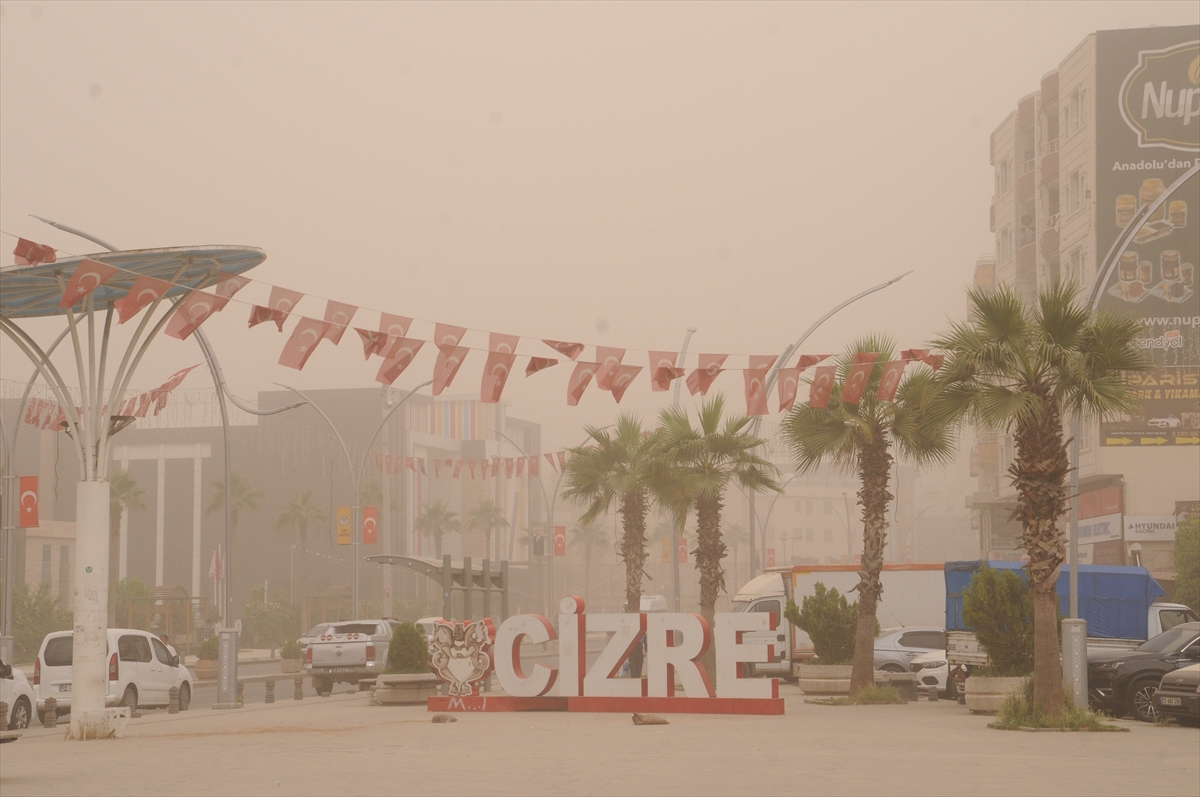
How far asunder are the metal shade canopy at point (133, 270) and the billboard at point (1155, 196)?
1859 inches

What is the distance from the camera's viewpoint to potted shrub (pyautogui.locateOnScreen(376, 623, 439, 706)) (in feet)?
91.2

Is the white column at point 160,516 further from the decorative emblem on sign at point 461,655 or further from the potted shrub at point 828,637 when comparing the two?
the decorative emblem on sign at point 461,655

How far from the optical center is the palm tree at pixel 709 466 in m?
32.2

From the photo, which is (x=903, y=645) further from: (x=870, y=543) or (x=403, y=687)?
(x=403, y=687)

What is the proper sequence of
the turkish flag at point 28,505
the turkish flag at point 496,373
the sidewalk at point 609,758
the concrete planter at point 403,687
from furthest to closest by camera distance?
the turkish flag at point 28,505
the concrete planter at point 403,687
the turkish flag at point 496,373
the sidewalk at point 609,758

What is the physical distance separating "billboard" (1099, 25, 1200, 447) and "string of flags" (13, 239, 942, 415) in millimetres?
38251

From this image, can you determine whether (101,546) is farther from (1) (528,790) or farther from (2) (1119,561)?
(2) (1119,561)

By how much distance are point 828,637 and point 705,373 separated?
810 centimetres

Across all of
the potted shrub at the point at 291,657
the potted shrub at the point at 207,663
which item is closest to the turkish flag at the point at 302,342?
the potted shrub at the point at 207,663

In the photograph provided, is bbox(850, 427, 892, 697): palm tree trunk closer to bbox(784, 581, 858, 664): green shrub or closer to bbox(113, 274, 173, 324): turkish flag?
bbox(784, 581, 858, 664): green shrub

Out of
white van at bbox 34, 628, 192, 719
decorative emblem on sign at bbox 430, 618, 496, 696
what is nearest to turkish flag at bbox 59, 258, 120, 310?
decorative emblem on sign at bbox 430, 618, 496, 696

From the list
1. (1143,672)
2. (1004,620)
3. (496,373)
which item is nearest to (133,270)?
(496,373)

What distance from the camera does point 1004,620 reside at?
23219mm

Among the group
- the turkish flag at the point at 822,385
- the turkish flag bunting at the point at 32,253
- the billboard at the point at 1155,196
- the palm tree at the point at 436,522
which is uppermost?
the billboard at the point at 1155,196
